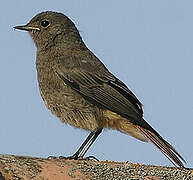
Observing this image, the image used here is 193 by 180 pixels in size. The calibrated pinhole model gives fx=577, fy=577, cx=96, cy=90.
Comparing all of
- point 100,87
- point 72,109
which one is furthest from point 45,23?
point 72,109

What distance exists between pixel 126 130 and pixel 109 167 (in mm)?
2841

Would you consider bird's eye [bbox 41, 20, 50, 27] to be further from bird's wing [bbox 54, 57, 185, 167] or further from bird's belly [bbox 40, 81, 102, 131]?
bird's belly [bbox 40, 81, 102, 131]

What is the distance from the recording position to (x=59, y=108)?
7.63 metres

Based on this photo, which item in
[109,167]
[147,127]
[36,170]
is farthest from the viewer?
[147,127]

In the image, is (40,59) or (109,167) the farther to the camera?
(40,59)

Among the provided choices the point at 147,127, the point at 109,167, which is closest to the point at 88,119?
the point at 147,127

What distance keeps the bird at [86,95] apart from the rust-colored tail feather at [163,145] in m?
0.01

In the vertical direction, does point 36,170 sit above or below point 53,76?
below

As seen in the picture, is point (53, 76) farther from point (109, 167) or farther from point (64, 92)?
point (109, 167)

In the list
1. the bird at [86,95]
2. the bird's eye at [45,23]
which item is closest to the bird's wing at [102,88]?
the bird at [86,95]

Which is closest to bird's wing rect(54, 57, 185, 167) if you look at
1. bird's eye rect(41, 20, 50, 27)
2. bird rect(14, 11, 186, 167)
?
bird rect(14, 11, 186, 167)

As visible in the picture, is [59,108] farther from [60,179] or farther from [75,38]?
[60,179]

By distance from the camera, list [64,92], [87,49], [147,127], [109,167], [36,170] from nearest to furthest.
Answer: [36,170], [109,167], [147,127], [64,92], [87,49]

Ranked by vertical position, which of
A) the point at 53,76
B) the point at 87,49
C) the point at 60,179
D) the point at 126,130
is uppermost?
the point at 87,49
